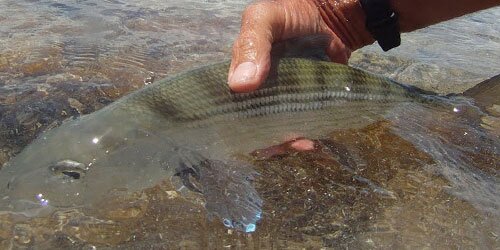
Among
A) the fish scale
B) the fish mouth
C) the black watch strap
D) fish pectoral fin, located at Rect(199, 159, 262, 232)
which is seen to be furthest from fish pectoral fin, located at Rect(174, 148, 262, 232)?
the black watch strap

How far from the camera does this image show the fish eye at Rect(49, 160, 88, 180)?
7.73 feet

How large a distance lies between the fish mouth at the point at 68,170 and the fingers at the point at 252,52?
1008 millimetres

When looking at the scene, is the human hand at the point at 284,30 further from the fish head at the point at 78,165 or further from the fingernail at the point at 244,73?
the fish head at the point at 78,165

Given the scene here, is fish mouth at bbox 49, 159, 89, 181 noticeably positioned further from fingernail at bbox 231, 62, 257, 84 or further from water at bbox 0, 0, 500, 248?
fingernail at bbox 231, 62, 257, 84

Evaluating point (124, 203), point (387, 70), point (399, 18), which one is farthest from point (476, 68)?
point (124, 203)

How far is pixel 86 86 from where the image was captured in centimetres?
389

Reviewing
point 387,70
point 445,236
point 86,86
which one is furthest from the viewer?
point 387,70

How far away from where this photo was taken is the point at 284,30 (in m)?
3.82

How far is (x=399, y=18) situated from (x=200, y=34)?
90.0 inches

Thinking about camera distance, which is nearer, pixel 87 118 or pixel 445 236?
pixel 445 236

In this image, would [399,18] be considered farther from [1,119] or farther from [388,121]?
[1,119]

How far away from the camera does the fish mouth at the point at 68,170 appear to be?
2355mm

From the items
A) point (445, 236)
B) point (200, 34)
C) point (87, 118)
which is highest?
point (87, 118)

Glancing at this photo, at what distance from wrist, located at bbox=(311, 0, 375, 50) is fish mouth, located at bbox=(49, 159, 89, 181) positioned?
A: 272 cm
